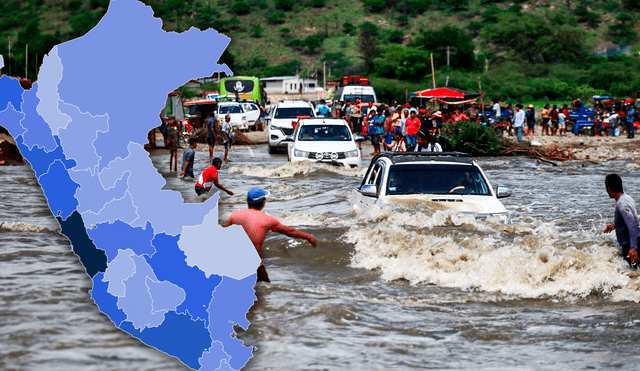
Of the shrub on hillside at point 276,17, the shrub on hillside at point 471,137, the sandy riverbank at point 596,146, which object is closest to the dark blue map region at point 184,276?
the shrub on hillside at point 471,137

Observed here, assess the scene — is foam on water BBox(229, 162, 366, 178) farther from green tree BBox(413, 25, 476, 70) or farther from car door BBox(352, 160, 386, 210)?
green tree BBox(413, 25, 476, 70)

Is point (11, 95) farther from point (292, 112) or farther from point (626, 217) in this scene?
point (292, 112)

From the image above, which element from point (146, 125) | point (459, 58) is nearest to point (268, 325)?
point (146, 125)

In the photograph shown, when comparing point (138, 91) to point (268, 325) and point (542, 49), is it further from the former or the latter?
point (542, 49)

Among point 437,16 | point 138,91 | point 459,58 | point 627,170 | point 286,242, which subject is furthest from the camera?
point 437,16

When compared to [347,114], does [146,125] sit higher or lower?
higher

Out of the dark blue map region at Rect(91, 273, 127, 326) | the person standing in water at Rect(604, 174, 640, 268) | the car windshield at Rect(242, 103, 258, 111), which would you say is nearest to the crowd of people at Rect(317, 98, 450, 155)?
the car windshield at Rect(242, 103, 258, 111)

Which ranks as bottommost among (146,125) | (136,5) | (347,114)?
(347,114)
